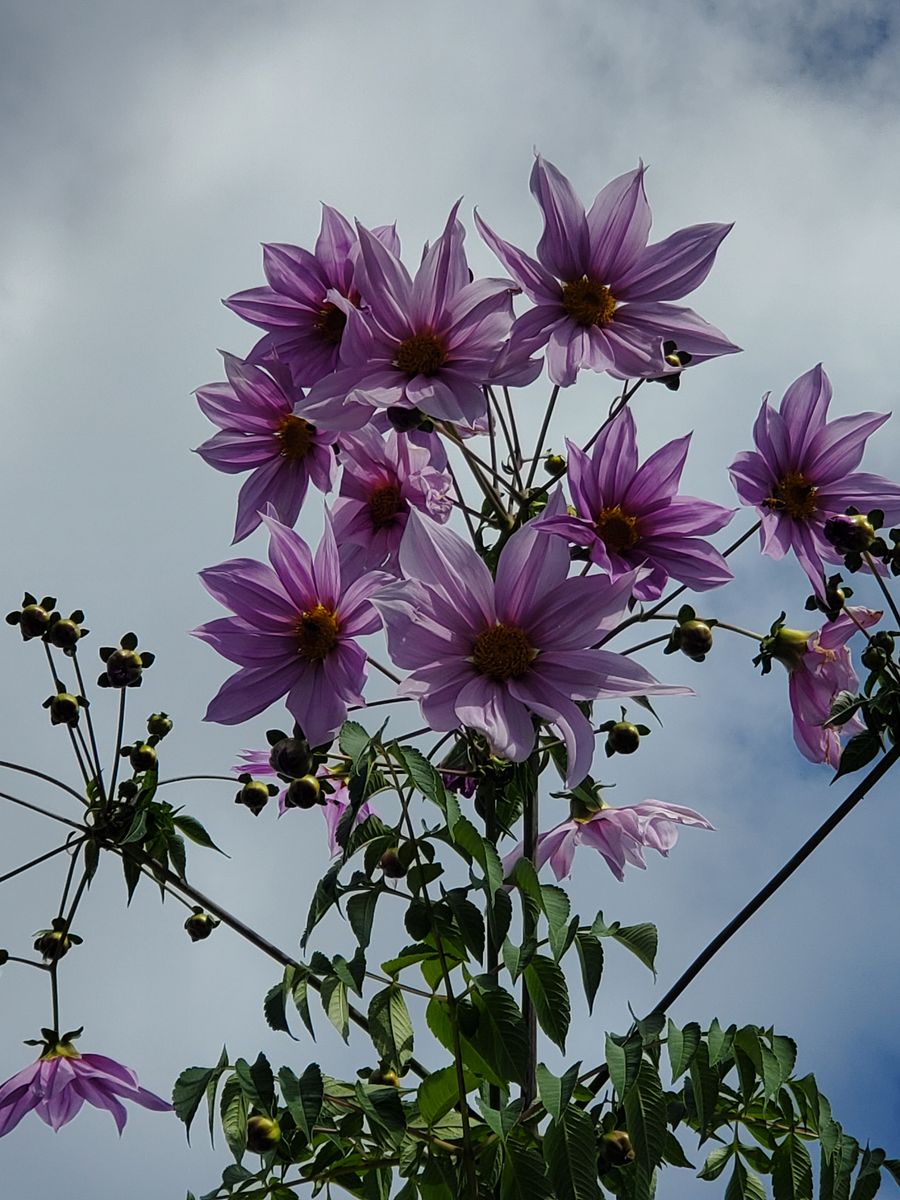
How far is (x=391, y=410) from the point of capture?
1.46 meters

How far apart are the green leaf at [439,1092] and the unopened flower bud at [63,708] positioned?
2.13 feet

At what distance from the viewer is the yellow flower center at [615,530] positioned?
4.92 feet

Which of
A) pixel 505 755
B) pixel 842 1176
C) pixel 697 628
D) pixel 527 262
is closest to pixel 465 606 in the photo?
pixel 505 755

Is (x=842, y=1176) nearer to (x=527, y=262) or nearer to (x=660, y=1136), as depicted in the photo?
(x=660, y=1136)

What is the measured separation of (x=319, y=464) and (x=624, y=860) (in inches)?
27.2

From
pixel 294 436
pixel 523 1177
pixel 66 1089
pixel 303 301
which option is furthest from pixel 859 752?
pixel 66 1089

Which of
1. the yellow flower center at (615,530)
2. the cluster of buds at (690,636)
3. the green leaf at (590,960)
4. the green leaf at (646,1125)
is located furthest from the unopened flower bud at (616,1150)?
the yellow flower center at (615,530)

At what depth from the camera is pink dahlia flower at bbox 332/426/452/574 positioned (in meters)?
1.63

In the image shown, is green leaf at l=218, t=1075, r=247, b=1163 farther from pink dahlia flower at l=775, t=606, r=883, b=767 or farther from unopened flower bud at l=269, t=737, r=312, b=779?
pink dahlia flower at l=775, t=606, r=883, b=767

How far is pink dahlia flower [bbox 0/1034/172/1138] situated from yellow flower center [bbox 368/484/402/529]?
814mm

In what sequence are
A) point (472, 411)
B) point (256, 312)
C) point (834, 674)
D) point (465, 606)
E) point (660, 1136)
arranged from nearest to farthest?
point (660, 1136) < point (465, 606) < point (472, 411) < point (834, 674) < point (256, 312)

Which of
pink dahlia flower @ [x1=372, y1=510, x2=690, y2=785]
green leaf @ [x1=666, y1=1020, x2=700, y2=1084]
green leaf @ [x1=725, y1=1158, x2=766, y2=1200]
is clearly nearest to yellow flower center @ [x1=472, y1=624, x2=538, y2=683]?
pink dahlia flower @ [x1=372, y1=510, x2=690, y2=785]

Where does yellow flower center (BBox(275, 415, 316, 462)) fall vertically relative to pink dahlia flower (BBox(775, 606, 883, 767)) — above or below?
above

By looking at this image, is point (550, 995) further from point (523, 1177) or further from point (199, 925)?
point (199, 925)
